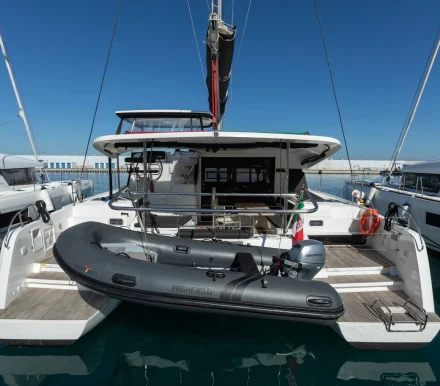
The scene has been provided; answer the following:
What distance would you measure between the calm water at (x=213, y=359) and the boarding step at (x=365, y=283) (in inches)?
24.5

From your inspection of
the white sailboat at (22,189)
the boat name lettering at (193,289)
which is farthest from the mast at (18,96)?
the boat name lettering at (193,289)

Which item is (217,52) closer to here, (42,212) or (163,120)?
(163,120)

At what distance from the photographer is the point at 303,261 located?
3.38m

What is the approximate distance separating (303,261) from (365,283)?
1.28 meters

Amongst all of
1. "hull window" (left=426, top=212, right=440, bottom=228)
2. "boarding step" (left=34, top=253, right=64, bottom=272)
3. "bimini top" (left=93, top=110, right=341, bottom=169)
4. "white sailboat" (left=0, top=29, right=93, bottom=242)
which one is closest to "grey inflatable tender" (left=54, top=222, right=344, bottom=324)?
"boarding step" (left=34, top=253, right=64, bottom=272)

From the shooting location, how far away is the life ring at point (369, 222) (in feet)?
16.4

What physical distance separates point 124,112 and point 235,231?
3.67 m

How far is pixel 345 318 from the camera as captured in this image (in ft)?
10.9

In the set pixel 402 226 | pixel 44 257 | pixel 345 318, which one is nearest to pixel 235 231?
pixel 345 318

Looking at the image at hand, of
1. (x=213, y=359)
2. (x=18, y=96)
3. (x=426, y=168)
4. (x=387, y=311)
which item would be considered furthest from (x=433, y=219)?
(x=18, y=96)

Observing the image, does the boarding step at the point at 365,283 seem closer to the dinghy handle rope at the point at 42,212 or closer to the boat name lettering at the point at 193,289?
the boat name lettering at the point at 193,289

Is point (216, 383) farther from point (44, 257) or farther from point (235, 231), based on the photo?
point (44, 257)

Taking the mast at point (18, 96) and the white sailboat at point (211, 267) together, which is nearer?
the white sailboat at point (211, 267)

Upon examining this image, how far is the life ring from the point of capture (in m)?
5.00
